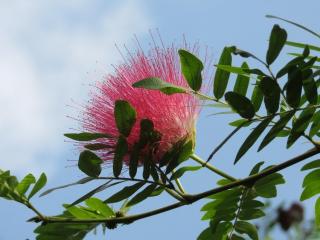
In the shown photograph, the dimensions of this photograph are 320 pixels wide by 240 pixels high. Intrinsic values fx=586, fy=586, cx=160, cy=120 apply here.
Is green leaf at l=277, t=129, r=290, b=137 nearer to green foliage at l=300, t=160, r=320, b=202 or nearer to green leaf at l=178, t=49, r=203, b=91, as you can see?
green foliage at l=300, t=160, r=320, b=202

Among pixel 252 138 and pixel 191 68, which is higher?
pixel 191 68

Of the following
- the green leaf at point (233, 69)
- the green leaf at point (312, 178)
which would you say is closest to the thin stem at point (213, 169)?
the green leaf at point (312, 178)

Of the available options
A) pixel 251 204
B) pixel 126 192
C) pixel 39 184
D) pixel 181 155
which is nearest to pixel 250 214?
pixel 251 204

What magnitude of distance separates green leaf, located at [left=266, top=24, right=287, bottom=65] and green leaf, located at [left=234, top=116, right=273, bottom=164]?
6.3 inches

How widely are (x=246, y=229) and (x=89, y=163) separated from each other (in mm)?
616

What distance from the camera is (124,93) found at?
1854 mm

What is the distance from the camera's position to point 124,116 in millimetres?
1640

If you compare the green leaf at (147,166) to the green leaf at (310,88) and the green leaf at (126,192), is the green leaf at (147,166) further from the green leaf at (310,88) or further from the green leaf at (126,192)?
the green leaf at (310,88)

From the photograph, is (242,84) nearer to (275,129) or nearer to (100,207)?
(275,129)

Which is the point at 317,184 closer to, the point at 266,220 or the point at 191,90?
the point at 266,220

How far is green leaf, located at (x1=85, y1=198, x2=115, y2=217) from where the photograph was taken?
1957 millimetres

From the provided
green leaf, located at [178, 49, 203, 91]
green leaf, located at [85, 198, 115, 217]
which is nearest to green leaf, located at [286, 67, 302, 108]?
green leaf, located at [178, 49, 203, 91]

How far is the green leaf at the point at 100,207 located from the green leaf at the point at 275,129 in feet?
2.17

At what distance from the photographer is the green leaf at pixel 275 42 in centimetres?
145
